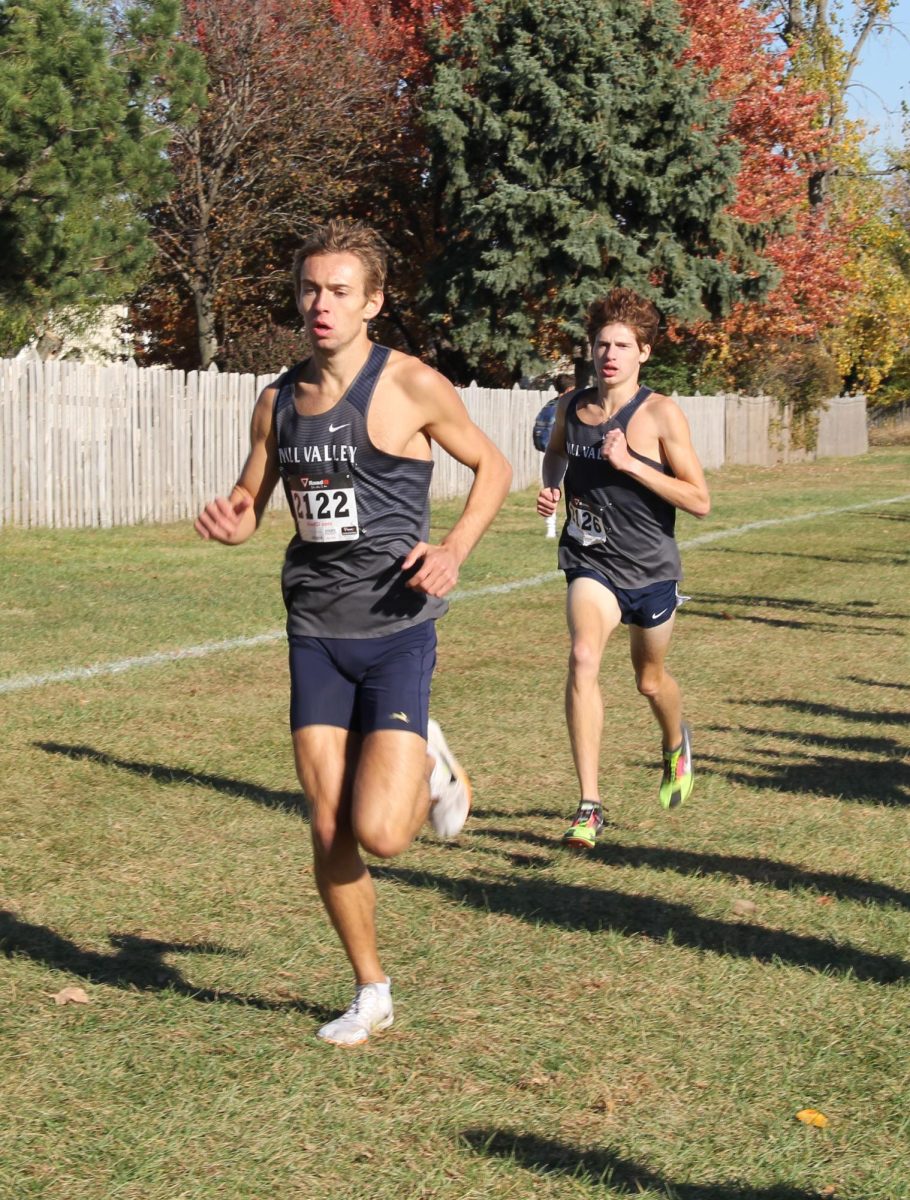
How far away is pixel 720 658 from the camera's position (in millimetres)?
12109

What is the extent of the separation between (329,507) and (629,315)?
2.63m

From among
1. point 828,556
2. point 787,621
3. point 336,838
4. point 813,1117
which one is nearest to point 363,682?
point 336,838

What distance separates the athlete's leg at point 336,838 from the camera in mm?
4520

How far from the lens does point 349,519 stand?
461 cm

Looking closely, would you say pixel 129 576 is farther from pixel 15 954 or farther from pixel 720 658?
pixel 15 954

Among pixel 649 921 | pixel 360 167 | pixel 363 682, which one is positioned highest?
pixel 360 167

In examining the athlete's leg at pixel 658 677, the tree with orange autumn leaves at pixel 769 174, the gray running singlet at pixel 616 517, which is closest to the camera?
the gray running singlet at pixel 616 517

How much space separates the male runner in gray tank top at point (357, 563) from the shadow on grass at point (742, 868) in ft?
6.42

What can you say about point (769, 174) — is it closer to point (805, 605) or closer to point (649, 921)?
point (805, 605)

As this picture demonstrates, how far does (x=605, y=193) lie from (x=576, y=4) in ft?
13.5

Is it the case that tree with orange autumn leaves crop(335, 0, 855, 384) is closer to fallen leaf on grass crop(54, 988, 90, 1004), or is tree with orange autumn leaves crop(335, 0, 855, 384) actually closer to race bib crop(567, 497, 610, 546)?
race bib crop(567, 497, 610, 546)

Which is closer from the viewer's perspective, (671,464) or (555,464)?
(671,464)

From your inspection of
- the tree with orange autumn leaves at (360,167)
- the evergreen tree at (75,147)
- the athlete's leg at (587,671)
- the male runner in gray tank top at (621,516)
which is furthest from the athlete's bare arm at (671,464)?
the tree with orange autumn leaves at (360,167)

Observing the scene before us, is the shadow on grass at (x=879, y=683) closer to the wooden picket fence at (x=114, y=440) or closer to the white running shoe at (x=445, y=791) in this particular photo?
the white running shoe at (x=445, y=791)
